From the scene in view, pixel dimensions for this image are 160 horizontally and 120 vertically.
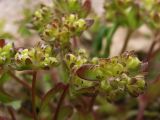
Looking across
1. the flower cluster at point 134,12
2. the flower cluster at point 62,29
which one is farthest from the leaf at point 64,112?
the flower cluster at point 134,12

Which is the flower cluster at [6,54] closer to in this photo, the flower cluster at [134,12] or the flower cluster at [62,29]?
the flower cluster at [62,29]

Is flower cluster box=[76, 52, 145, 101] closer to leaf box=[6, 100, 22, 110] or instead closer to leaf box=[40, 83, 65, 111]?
leaf box=[40, 83, 65, 111]

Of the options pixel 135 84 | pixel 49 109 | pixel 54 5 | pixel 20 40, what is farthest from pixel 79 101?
pixel 20 40

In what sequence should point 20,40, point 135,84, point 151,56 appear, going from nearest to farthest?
point 135,84 → point 151,56 → point 20,40

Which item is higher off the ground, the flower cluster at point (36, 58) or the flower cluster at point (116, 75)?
the flower cluster at point (36, 58)

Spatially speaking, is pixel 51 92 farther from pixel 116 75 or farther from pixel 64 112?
pixel 116 75

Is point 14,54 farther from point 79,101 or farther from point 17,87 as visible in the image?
point 17,87
